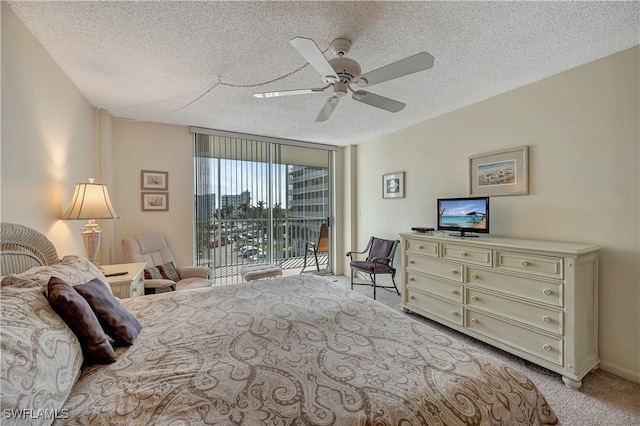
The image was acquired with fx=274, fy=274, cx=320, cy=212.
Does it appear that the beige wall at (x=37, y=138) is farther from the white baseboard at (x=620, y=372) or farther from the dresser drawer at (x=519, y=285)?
the white baseboard at (x=620, y=372)

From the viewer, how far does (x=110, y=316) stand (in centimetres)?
129

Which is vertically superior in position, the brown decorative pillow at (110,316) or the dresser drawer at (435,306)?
the brown decorative pillow at (110,316)

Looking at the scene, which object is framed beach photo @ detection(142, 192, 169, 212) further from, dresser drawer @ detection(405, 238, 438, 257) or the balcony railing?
dresser drawer @ detection(405, 238, 438, 257)

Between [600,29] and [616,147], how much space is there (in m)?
0.90

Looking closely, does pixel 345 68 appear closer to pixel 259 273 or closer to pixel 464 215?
pixel 464 215

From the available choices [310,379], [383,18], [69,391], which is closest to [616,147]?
[383,18]

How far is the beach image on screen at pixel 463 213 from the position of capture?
278 centimetres

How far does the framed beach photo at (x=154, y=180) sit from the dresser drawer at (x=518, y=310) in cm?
395

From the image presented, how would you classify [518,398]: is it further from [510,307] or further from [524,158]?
[524,158]

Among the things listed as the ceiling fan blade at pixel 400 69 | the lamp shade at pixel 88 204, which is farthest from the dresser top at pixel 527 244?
the lamp shade at pixel 88 204

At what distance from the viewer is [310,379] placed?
1.03 meters

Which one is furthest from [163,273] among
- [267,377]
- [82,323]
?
[267,377]

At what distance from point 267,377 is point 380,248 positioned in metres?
3.36

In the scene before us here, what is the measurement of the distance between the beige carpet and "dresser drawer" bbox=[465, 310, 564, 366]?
163 millimetres
